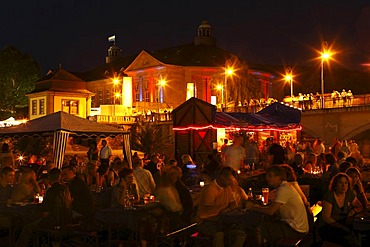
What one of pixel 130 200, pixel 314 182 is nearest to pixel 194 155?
pixel 314 182

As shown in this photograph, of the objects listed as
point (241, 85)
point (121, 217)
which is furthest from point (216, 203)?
point (241, 85)

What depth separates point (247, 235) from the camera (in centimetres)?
835

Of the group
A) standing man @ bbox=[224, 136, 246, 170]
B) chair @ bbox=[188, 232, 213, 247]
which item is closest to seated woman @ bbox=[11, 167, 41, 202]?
chair @ bbox=[188, 232, 213, 247]

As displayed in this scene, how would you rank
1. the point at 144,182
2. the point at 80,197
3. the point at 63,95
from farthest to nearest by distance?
the point at 63,95, the point at 144,182, the point at 80,197

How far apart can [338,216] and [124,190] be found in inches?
141

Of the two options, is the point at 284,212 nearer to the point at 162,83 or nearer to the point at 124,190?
the point at 124,190

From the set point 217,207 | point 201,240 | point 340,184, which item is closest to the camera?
point 340,184

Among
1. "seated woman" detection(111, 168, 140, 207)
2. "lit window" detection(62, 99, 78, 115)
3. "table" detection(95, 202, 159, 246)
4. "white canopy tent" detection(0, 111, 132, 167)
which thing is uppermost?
"lit window" detection(62, 99, 78, 115)

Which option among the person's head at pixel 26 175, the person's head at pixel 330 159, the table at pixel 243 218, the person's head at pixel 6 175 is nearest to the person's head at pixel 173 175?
the table at pixel 243 218

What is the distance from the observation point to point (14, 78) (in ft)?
232

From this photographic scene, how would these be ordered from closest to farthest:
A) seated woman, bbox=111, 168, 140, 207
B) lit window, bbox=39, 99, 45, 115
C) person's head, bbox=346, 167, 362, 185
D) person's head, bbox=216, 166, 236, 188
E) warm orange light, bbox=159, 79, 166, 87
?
1. person's head, bbox=216, 166, 236, 188
2. person's head, bbox=346, 167, 362, 185
3. seated woman, bbox=111, 168, 140, 207
4. lit window, bbox=39, 99, 45, 115
5. warm orange light, bbox=159, 79, 166, 87

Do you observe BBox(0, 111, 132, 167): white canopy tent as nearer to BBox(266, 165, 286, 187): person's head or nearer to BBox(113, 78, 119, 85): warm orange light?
BBox(266, 165, 286, 187): person's head

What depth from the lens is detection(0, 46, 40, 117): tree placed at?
2744 inches

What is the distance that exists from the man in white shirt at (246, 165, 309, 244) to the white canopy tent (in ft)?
36.9
